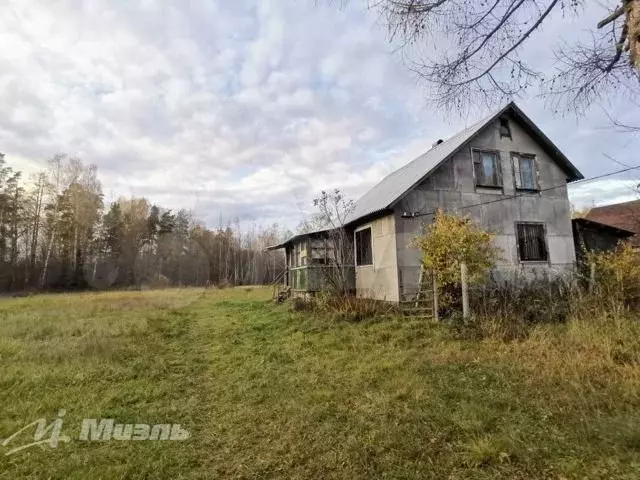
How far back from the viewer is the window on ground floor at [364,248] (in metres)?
14.0

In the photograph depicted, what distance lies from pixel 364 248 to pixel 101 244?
1641 inches

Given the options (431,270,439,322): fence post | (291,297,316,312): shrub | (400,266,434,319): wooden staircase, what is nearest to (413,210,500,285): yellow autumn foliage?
(431,270,439,322): fence post

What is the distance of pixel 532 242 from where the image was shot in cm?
1333

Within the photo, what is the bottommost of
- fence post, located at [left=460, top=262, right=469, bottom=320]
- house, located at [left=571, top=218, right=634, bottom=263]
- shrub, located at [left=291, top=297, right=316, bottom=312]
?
shrub, located at [left=291, top=297, right=316, bottom=312]

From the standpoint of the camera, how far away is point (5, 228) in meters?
37.2

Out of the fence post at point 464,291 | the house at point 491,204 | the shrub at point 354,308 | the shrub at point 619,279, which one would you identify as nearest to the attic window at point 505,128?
the house at point 491,204

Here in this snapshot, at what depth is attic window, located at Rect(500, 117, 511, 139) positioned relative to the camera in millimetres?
13719

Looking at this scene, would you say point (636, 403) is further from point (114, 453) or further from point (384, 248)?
point (384, 248)

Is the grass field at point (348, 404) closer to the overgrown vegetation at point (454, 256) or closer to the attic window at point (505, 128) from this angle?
the overgrown vegetation at point (454, 256)

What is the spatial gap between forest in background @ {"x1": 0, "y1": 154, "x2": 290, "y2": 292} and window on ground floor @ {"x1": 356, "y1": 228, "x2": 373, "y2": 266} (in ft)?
108

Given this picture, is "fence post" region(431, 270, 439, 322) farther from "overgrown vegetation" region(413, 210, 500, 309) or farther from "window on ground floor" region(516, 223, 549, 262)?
"window on ground floor" region(516, 223, 549, 262)

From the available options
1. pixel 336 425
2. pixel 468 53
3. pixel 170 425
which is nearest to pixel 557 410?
pixel 336 425

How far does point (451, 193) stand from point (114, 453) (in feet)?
38.7

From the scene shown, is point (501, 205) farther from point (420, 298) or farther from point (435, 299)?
point (435, 299)
